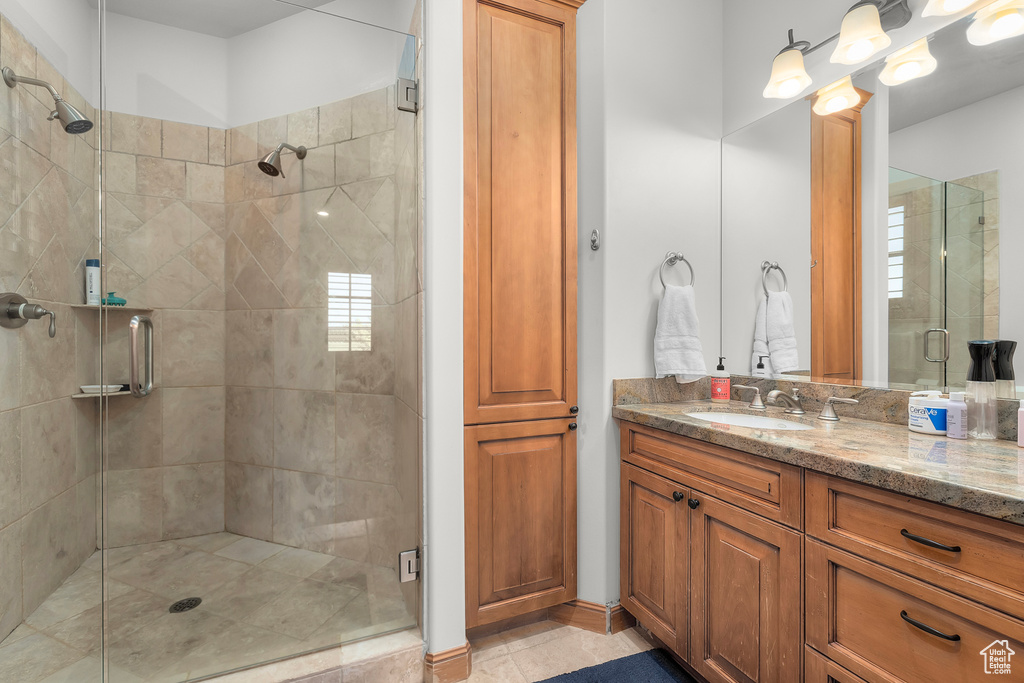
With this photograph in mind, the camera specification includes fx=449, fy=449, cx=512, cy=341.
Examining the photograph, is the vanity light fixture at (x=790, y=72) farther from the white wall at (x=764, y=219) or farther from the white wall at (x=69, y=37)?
the white wall at (x=69, y=37)

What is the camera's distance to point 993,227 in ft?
4.12

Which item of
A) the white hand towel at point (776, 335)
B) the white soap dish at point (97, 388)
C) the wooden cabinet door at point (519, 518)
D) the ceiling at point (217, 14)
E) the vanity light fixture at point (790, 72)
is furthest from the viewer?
the white hand towel at point (776, 335)

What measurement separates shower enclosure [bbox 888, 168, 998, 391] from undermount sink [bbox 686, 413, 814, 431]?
1.14 ft

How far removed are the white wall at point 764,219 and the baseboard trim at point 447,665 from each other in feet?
5.19

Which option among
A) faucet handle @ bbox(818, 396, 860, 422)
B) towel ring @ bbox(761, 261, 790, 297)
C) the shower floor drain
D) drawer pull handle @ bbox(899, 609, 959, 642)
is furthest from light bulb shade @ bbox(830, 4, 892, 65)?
the shower floor drain

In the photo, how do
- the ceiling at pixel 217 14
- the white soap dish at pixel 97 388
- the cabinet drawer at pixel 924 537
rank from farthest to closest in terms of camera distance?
the ceiling at pixel 217 14
the white soap dish at pixel 97 388
the cabinet drawer at pixel 924 537

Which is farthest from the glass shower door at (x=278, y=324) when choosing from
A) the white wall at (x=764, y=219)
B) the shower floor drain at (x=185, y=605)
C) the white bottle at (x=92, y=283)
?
the white wall at (x=764, y=219)

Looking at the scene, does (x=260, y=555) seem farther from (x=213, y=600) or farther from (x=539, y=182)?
(x=539, y=182)

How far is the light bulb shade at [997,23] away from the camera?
1.21m

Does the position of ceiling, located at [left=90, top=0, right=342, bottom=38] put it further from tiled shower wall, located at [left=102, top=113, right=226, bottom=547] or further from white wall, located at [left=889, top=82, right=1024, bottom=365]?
white wall, located at [left=889, top=82, right=1024, bottom=365]

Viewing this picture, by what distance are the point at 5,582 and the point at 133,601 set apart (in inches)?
13.1

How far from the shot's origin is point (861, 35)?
4.89ft

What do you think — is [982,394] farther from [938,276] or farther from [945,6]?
[945,6]

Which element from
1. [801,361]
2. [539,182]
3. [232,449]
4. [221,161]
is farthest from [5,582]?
[801,361]
